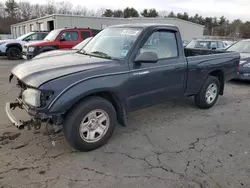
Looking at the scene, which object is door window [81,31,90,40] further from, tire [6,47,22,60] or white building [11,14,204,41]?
white building [11,14,204,41]

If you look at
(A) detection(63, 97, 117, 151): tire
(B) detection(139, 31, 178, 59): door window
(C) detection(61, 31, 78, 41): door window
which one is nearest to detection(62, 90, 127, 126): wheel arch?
(A) detection(63, 97, 117, 151): tire

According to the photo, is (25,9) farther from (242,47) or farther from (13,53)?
(242,47)

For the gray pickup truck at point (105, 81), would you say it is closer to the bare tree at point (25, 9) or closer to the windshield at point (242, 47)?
the windshield at point (242, 47)

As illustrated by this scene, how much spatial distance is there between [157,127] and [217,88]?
2181mm

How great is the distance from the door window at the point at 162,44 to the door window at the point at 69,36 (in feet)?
28.3

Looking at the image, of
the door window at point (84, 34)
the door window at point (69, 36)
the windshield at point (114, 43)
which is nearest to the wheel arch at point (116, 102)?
the windshield at point (114, 43)

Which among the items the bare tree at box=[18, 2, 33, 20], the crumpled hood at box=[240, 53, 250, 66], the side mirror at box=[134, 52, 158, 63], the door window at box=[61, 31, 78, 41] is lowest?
the crumpled hood at box=[240, 53, 250, 66]

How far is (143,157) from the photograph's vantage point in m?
3.38

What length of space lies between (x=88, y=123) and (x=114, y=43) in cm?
154

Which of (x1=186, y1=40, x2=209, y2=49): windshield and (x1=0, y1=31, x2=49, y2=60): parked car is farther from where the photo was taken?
(x1=0, y1=31, x2=49, y2=60): parked car

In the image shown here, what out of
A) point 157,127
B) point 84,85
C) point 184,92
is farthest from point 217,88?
point 84,85

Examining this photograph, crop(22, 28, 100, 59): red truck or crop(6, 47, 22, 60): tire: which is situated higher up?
crop(22, 28, 100, 59): red truck

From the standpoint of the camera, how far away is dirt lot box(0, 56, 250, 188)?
284cm

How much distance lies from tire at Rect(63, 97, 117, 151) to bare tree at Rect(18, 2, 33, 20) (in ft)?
227
